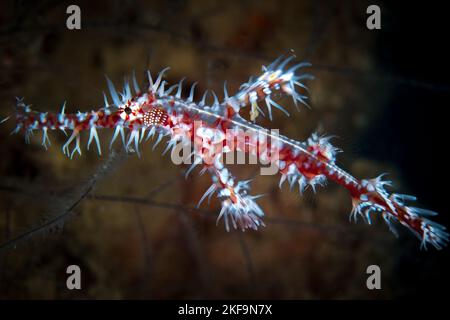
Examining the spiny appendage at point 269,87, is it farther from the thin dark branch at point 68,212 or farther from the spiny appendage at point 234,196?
the thin dark branch at point 68,212

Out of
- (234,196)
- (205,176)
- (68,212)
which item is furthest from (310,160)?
(205,176)

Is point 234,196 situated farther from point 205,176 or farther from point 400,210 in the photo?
point 205,176

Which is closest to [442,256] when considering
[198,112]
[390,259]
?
[390,259]

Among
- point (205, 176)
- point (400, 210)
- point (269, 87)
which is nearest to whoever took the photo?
point (400, 210)

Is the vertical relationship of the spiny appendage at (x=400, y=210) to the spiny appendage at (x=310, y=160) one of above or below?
below

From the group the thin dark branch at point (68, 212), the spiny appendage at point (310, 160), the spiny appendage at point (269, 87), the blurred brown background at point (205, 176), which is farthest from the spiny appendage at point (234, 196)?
the blurred brown background at point (205, 176)

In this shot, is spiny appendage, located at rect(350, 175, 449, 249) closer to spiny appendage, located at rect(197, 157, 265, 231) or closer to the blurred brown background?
spiny appendage, located at rect(197, 157, 265, 231)
